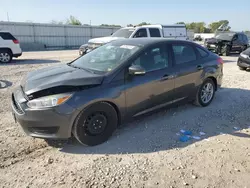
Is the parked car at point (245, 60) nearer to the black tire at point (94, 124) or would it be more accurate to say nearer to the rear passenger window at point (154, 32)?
the rear passenger window at point (154, 32)

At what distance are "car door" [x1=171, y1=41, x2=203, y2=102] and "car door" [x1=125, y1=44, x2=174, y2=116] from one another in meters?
0.20

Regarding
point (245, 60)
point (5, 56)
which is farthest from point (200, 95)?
point (5, 56)

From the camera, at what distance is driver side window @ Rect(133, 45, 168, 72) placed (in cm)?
379

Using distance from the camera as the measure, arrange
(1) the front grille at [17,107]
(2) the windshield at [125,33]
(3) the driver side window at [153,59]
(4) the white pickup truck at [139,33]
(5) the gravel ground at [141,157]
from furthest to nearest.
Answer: (2) the windshield at [125,33], (4) the white pickup truck at [139,33], (3) the driver side window at [153,59], (1) the front grille at [17,107], (5) the gravel ground at [141,157]

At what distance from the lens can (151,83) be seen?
12.5 ft

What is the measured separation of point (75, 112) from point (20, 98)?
86cm

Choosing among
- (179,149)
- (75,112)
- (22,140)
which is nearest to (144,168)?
(179,149)

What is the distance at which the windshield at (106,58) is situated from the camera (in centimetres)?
364

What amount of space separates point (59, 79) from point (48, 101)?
1.54 ft

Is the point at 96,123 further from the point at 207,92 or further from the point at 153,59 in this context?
the point at 207,92

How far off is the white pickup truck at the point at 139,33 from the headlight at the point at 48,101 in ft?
26.3

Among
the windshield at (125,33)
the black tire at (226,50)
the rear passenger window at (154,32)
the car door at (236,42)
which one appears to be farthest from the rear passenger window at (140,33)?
the car door at (236,42)

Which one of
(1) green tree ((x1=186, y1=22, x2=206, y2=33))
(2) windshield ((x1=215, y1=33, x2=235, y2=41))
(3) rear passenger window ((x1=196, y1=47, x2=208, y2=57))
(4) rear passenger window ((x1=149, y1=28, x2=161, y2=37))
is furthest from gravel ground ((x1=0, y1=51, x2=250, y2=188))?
(1) green tree ((x1=186, y1=22, x2=206, y2=33))

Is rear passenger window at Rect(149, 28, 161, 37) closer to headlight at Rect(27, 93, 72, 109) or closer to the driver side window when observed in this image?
the driver side window
